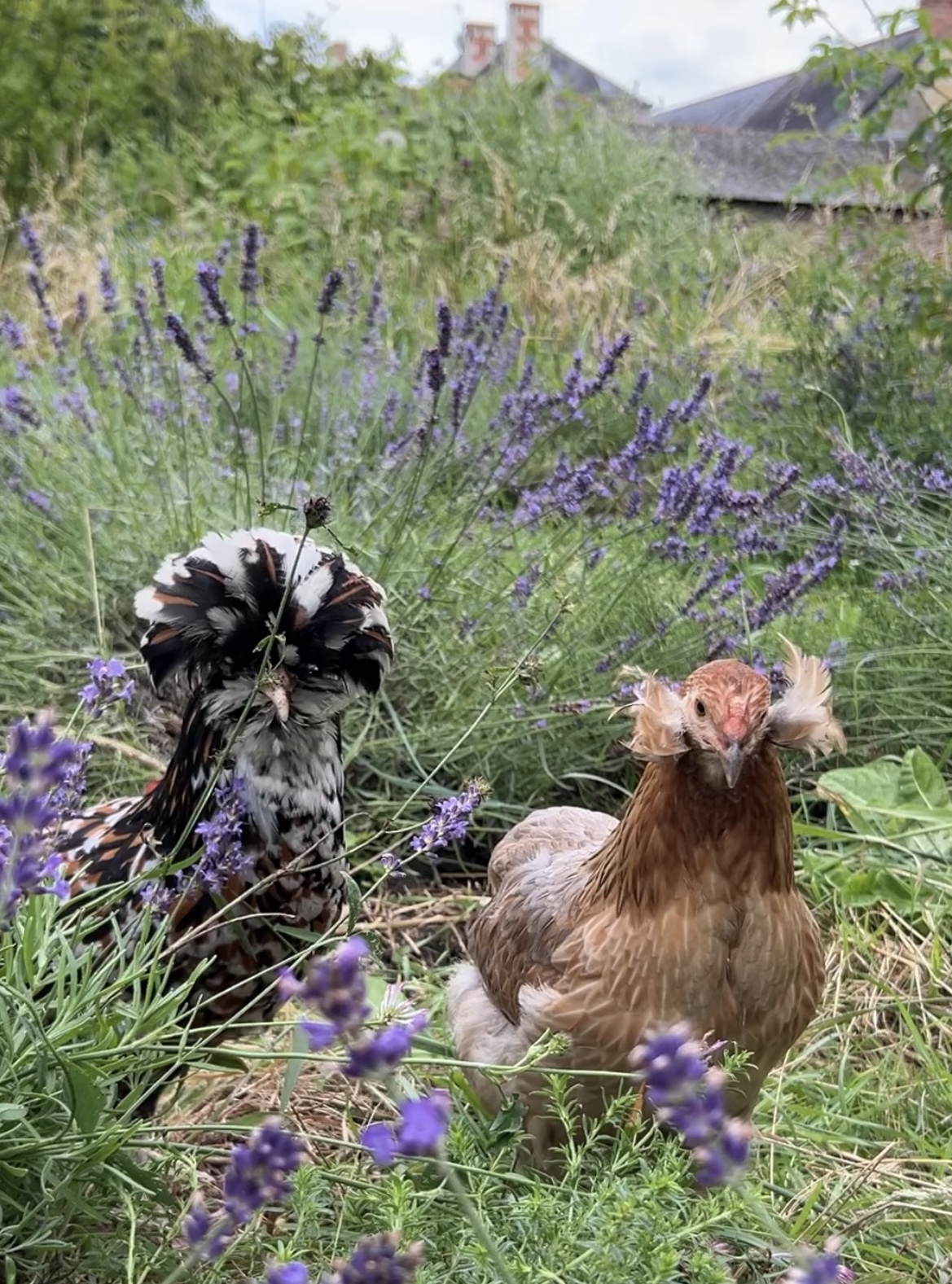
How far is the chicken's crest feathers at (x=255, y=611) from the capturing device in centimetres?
155

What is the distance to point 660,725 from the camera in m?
1.40

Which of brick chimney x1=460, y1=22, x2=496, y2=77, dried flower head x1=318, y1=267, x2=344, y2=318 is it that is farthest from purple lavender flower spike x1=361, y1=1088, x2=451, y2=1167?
brick chimney x1=460, y1=22, x2=496, y2=77

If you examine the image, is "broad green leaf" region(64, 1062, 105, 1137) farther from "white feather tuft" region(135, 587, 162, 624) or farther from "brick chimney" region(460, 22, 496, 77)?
"brick chimney" region(460, 22, 496, 77)

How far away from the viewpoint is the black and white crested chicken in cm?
156

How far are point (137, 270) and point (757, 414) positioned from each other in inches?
139

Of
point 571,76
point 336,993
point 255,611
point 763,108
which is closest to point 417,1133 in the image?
point 336,993

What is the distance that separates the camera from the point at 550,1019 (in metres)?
1.50

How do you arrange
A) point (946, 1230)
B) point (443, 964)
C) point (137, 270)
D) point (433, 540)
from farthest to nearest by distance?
point (137, 270), point (433, 540), point (443, 964), point (946, 1230)

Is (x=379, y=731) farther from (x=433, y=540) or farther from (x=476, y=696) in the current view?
(x=433, y=540)

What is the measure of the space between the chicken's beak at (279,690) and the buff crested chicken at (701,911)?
0.46 metres

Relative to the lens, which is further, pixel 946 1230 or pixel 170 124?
pixel 170 124

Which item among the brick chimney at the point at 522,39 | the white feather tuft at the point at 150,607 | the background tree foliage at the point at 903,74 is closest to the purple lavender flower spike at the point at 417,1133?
the white feather tuft at the point at 150,607

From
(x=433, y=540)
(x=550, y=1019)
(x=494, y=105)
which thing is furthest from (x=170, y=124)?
(x=550, y=1019)

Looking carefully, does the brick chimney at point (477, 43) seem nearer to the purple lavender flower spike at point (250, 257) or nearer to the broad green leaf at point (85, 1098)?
the purple lavender flower spike at point (250, 257)
